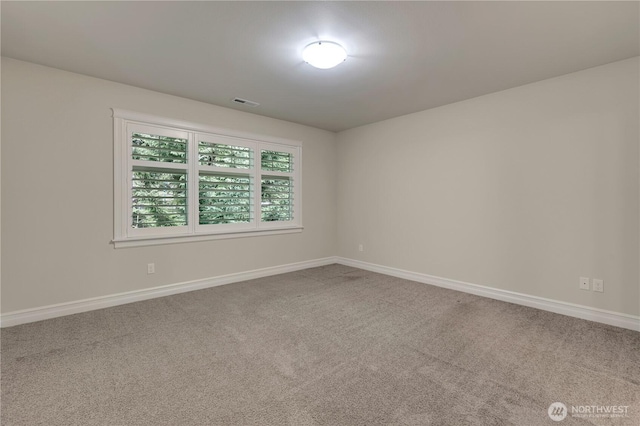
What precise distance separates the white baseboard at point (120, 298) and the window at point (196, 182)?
59 cm

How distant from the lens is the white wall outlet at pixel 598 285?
2.93 meters

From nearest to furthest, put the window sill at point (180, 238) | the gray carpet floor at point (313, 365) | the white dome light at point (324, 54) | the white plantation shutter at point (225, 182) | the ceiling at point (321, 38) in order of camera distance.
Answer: the gray carpet floor at point (313, 365) → the ceiling at point (321, 38) → the white dome light at point (324, 54) → the window sill at point (180, 238) → the white plantation shutter at point (225, 182)

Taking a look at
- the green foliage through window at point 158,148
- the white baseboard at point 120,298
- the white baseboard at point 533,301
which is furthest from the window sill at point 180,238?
the white baseboard at point 533,301

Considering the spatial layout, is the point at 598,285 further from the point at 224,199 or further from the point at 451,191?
the point at 224,199

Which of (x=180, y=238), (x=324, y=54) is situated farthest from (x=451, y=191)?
(x=180, y=238)

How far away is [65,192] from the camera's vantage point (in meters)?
3.10

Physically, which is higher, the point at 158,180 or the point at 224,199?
the point at 158,180

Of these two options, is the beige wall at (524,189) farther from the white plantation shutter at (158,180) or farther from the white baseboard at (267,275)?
the white plantation shutter at (158,180)

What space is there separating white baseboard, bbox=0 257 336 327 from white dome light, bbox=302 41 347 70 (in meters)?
3.07

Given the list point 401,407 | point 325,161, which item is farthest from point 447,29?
point 325,161

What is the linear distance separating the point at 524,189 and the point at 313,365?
120 inches

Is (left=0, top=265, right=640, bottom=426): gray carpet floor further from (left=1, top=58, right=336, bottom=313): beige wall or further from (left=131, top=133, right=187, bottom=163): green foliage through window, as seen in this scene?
(left=131, top=133, right=187, bottom=163): green foliage through window

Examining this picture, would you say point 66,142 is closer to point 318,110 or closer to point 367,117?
point 318,110

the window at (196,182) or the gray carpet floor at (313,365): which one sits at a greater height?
the window at (196,182)
